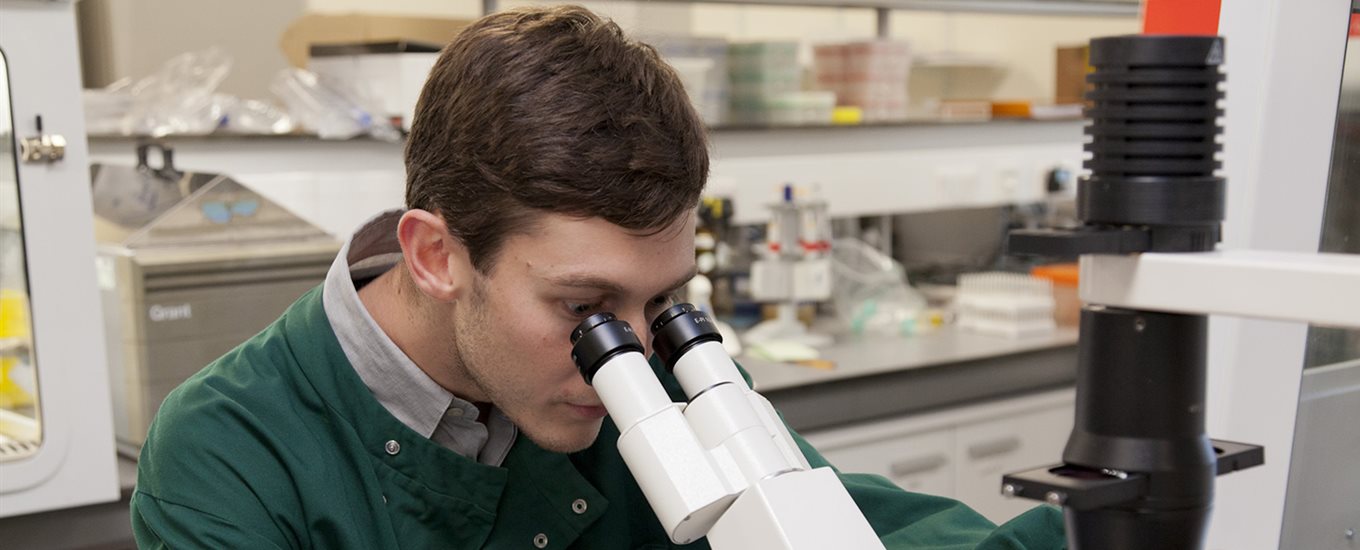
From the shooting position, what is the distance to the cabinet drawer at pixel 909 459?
2877mm

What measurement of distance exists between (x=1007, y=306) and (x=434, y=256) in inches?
90.1

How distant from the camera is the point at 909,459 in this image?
2.98 meters

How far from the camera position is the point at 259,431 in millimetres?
1185

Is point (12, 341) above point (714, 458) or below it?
below

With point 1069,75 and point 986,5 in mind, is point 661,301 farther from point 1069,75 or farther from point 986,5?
point 1069,75

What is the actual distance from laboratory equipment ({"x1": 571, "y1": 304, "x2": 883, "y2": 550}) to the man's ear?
34 centimetres

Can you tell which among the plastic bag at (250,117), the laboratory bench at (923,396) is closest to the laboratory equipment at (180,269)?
the plastic bag at (250,117)

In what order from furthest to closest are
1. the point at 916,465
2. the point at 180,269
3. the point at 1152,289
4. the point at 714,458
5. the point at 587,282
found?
the point at 916,465 → the point at 180,269 → the point at 587,282 → the point at 714,458 → the point at 1152,289

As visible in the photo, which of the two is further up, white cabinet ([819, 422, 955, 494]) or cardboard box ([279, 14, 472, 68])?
cardboard box ([279, 14, 472, 68])

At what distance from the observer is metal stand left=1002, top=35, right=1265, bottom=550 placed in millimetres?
627

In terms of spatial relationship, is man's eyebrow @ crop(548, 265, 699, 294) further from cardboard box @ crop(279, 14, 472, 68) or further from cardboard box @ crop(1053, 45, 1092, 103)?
cardboard box @ crop(1053, 45, 1092, 103)

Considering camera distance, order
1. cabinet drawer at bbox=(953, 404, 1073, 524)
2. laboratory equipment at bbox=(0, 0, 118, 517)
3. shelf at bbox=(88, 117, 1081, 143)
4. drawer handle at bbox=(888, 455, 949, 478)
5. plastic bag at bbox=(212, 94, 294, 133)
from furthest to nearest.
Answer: cabinet drawer at bbox=(953, 404, 1073, 524)
drawer handle at bbox=(888, 455, 949, 478)
plastic bag at bbox=(212, 94, 294, 133)
shelf at bbox=(88, 117, 1081, 143)
laboratory equipment at bbox=(0, 0, 118, 517)

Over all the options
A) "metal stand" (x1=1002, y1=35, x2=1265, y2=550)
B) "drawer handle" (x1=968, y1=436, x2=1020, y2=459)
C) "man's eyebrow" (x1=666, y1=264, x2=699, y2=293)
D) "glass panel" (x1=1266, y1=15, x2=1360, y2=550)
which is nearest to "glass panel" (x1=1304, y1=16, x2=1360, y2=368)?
"glass panel" (x1=1266, y1=15, x2=1360, y2=550)

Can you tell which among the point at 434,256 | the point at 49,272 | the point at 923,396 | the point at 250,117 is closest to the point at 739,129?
the point at 923,396
